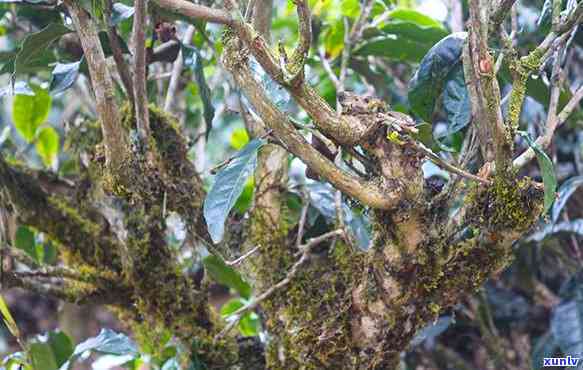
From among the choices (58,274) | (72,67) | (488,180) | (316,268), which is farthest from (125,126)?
(488,180)

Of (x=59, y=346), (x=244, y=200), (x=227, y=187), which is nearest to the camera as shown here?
(x=227, y=187)

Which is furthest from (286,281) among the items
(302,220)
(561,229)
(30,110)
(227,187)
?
(30,110)

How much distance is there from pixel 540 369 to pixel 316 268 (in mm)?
452

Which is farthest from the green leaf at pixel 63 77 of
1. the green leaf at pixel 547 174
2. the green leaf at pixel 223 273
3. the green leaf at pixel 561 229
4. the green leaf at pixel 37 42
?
the green leaf at pixel 561 229

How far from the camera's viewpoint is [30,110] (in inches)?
52.9

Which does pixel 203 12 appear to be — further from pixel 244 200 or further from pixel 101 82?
pixel 244 200

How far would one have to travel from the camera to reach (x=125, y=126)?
1.00m

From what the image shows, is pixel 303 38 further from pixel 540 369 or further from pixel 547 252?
pixel 547 252

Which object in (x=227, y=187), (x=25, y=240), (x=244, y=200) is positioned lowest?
(x=25, y=240)

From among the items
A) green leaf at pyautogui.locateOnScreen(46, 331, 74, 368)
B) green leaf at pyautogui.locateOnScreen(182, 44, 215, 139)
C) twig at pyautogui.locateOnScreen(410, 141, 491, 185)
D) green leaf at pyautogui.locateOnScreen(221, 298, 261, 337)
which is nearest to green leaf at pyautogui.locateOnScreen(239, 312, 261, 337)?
green leaf at pyautogui.locateOnScreen(221, 298, 261, 337)

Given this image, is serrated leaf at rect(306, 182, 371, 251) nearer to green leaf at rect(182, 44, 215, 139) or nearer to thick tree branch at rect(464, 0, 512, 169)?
green leaf at rect(182, 44, 215, 139)

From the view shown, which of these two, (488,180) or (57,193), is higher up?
(488,180)

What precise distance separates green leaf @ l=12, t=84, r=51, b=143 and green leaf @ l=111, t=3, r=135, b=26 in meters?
0.45

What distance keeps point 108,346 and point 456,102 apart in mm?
582
